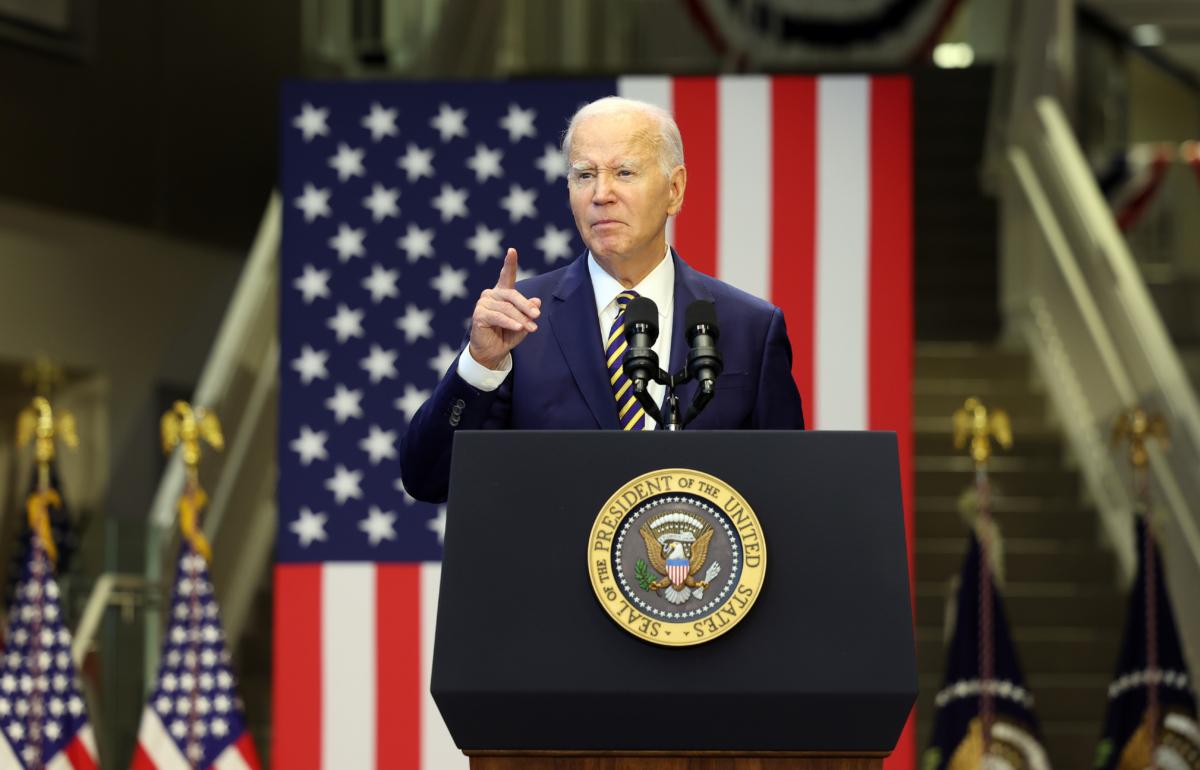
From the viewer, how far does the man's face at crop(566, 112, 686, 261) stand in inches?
117

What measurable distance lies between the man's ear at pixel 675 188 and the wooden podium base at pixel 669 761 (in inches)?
34.0

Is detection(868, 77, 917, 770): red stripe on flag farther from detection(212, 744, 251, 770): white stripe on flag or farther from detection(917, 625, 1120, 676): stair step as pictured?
detection(917, 625, 1120, 676): stair step

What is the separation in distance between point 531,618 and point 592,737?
16cm

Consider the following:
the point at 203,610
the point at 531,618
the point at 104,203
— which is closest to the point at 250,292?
the point at 104,203

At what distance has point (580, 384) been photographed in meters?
3.03

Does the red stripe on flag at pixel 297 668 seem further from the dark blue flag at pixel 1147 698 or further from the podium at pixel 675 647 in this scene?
the podium at pixel 675 647

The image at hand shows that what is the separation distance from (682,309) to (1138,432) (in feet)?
14.0

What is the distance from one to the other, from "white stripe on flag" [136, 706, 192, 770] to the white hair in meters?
4.25

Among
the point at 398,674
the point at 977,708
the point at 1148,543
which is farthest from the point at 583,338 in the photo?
the point at 1148,543

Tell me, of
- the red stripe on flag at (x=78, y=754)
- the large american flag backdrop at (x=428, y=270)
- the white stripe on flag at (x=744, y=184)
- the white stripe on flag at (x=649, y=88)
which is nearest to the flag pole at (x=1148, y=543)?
the large american flag backdrop at (x=428, y=270)

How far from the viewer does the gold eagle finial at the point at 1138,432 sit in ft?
22.8

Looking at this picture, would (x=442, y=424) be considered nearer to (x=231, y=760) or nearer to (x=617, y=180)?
(x=617, y=180)

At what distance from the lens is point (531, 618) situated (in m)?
2.51

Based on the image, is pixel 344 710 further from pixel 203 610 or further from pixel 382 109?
pixel 382 109
